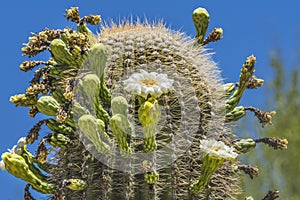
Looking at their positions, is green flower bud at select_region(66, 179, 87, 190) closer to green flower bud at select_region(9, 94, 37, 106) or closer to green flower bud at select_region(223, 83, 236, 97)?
green flower bud at select_region(9, 94, 37, 106)

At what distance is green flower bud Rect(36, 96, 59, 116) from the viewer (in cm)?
268

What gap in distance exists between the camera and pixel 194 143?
275 cm

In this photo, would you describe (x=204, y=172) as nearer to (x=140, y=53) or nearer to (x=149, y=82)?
(x=149, y=82)

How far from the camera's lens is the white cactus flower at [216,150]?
2529 millimetres

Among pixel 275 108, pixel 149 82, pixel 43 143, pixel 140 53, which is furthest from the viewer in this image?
pixel 275 108

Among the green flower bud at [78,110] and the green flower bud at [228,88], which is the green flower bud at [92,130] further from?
the green flower bud at [228,88]

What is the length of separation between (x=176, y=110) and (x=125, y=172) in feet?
1.24

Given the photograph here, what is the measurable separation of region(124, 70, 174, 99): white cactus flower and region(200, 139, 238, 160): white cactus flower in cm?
26

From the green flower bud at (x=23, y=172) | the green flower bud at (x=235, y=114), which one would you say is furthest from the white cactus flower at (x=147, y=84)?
the green flower bud at (x=235, y=114)

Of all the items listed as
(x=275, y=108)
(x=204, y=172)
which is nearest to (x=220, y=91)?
(x=204, y=172)

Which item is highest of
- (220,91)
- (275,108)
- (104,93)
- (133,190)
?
(275,108)

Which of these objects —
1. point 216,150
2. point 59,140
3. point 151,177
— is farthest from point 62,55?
point 216,150

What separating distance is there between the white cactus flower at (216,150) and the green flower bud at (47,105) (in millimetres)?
629

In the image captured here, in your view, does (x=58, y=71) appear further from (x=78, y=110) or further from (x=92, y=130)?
(x=92, y=130)
